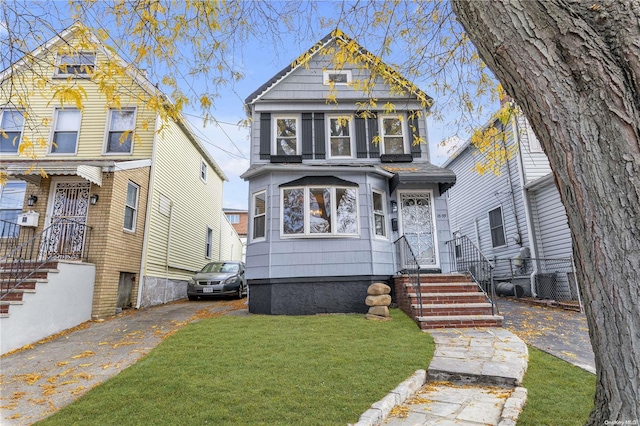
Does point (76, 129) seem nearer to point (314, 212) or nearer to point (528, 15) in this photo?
point (314, 212)

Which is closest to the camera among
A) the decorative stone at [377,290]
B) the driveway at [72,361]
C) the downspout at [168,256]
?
the driveway at [72,361]

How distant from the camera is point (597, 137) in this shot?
178 centimetres

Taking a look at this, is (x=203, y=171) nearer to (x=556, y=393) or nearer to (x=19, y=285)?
(x=19, y=285)

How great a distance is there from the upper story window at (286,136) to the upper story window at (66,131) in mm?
6614

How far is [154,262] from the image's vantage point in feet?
38.5

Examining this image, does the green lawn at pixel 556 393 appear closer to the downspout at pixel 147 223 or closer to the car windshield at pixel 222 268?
the car windshield at pixel 222 268

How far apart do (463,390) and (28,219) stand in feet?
37.6

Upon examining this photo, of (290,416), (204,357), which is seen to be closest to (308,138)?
(204,357)

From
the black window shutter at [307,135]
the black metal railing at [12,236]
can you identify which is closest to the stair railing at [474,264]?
the black window shutter at [307,135]

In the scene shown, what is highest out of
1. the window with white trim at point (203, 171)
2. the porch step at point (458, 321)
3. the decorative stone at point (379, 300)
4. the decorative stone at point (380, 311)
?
the window with white trim at point (203, 171)

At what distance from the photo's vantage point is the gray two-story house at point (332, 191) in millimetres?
9008

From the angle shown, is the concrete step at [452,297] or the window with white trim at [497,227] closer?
the concrete step at [452,297]

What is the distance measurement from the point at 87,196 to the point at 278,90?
6386 mm

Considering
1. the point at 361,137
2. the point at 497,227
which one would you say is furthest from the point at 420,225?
the point at 497,227
